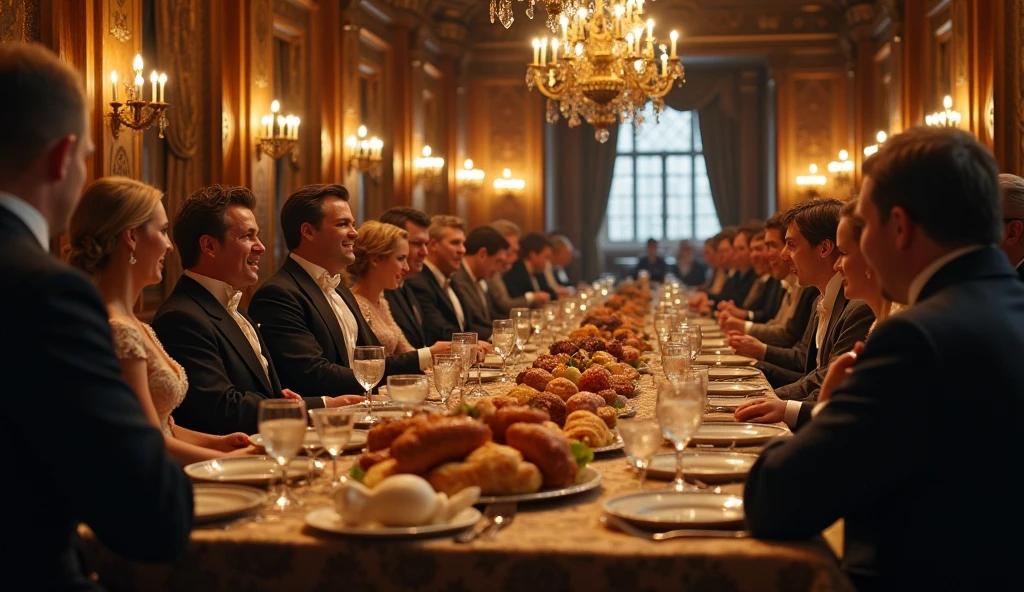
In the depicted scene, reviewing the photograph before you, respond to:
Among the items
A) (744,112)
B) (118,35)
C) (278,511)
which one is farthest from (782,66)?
(278,511)

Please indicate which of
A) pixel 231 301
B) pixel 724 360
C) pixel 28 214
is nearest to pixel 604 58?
pixel 724 360

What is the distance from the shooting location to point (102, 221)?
2.64 m

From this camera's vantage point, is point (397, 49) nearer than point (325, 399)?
No

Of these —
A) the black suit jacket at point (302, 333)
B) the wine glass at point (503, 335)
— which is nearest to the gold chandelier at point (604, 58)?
the black suit jacket at point (302, 333)

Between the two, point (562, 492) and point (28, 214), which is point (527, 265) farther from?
point (28, 214)

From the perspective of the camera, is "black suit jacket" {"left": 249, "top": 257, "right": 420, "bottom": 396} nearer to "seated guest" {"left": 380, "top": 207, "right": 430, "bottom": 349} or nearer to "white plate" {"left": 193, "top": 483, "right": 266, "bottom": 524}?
"seated guest" {"left": 380, "top": 207, "right": 430, "bottom": 349}

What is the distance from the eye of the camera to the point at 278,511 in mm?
1941

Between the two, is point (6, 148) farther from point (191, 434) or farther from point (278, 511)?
point (191, 434)

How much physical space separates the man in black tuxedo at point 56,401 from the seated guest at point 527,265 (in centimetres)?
1002

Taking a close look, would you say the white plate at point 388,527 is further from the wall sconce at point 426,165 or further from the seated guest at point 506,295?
the wall sconce at point 426,165

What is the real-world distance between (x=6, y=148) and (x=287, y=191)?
807cm

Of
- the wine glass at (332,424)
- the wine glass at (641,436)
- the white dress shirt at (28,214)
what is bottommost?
the wine glass at (641,436)

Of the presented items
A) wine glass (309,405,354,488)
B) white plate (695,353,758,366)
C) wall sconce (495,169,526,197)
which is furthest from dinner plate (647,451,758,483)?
wall sconce (495,169,526,197)

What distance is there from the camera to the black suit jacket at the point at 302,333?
13.6 feet
